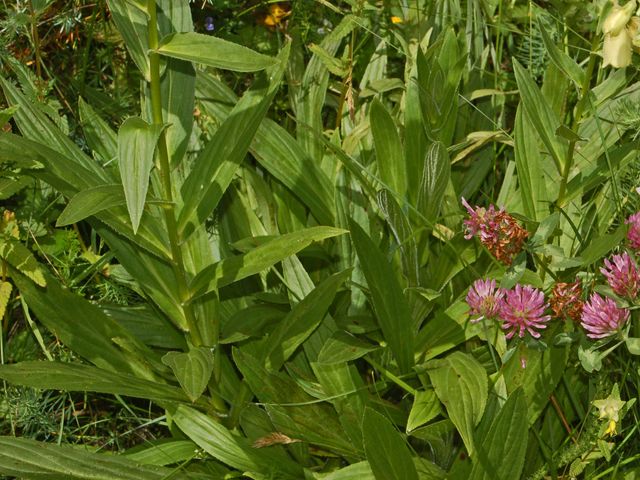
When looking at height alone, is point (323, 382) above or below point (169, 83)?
below

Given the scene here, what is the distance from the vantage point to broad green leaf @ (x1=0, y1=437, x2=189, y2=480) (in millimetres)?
1956

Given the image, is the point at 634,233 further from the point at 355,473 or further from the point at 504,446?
the point at 355,473

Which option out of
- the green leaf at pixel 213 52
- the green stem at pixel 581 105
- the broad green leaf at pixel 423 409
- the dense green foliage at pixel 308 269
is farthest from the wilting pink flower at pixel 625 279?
the green leaf at pixel 213 52

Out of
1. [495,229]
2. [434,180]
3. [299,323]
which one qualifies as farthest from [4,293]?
[495,229]

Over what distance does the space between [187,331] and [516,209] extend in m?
0.94

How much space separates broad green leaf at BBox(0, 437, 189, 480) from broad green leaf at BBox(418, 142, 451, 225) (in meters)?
0.87

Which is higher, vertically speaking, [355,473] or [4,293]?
[4,293]

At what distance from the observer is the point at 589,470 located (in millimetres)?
2037

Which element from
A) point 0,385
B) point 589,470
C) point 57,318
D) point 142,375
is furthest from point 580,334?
point 0,385

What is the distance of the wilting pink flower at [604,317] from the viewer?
1759 millimetres

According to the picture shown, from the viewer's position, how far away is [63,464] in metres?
2.01

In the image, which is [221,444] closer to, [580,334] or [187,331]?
[187,331]

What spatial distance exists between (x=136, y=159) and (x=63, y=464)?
0.71 metres

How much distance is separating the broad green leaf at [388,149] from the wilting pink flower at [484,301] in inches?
20.6
